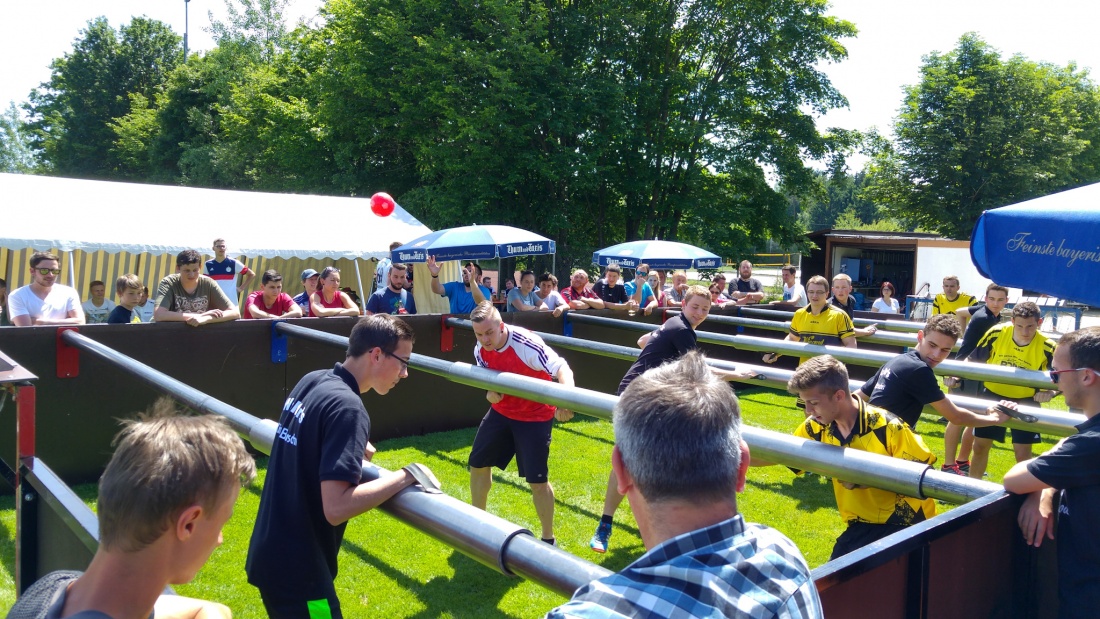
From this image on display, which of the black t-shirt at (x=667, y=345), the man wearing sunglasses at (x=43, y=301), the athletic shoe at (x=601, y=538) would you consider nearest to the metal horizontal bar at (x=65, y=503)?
the athletic shoe at (x=601, y=538)

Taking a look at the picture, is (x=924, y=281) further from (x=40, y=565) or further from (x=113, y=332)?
(x=40, y=565)

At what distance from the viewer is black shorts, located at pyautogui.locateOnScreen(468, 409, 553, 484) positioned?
223 inches

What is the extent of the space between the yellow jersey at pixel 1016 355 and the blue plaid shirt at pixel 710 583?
6.79 meters

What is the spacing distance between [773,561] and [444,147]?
74.8ft

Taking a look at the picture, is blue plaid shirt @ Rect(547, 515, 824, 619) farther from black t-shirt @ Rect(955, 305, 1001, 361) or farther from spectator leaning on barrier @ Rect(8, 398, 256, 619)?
black t-shirt @ Rect(955, 305, 1001, 361)

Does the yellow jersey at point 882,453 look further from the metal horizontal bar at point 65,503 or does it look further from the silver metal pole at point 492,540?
the metal horizontal bar at point 65,503

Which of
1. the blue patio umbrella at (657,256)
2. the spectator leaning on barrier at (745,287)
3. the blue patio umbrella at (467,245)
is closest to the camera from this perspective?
the blue patio umbrella at (467,245)

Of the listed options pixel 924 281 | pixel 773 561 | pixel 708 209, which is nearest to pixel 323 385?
pixel 773 561

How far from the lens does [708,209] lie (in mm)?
26109

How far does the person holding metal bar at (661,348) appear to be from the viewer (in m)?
5.78

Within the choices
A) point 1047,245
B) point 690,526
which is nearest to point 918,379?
point 1047,245

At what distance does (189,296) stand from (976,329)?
827 cm

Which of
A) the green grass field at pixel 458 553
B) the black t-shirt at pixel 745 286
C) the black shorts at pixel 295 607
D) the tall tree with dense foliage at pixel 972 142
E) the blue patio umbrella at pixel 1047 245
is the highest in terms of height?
the tall tree with dense foliage at pixel 972 142

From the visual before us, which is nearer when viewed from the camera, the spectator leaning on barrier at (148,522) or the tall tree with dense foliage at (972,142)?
the spectator leaning on barrier at (148,522)
